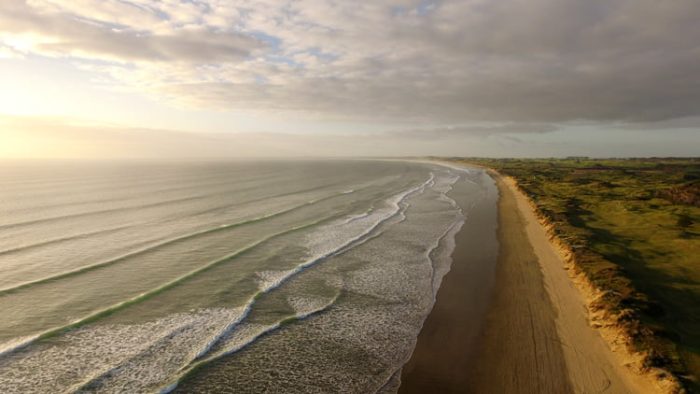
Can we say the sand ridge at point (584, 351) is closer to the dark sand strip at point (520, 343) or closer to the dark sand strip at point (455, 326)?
the dark sand strip at point (520, 343)

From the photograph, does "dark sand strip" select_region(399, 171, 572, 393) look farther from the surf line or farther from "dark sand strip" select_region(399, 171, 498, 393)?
the surf line

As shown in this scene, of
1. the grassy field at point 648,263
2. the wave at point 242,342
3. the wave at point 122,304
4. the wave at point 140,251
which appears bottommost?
the wave at point 242,342

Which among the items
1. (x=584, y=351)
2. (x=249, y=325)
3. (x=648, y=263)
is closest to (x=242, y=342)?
(x=249, y=325)

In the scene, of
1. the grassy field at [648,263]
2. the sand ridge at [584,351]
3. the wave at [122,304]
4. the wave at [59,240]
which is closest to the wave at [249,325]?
the wave at [122,304]

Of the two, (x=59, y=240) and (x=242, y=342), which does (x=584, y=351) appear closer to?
(x=242, y=342)

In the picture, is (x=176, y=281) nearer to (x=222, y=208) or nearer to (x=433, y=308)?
(x=433, y=308)

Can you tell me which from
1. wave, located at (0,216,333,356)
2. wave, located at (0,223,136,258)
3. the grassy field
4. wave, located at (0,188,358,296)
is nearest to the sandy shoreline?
the grassy field

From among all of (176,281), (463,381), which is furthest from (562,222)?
(176,281)
